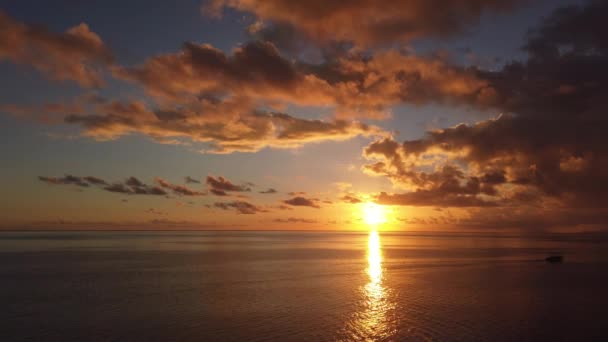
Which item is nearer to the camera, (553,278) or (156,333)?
(156,333)

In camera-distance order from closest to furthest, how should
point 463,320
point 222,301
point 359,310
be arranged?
1. point 463,320
2. point 359,310
3. point 222,301

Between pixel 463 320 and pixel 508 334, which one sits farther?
pixel 463 320

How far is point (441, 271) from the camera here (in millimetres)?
70312

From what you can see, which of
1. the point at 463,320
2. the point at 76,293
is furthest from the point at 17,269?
the point at 463,320

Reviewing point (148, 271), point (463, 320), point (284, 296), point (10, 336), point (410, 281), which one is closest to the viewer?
point (10, 336)


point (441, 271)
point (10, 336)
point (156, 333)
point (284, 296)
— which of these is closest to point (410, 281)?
point (441, 271)

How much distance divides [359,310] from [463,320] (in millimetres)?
9329

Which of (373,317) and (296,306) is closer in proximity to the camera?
(373,317)

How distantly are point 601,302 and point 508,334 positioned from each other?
A: 794 inches

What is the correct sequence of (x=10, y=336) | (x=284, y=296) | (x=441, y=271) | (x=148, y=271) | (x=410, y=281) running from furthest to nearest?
(x=441, y=271), (x=148, y=271), (x=410, y=281), (x=284, y=296), (x=10, y=336)

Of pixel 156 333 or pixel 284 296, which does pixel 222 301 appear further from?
pixel 156 333

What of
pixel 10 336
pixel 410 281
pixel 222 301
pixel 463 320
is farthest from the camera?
pixel 410 281

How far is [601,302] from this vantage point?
42625mm

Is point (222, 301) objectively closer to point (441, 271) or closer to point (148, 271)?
point (148, 271)
